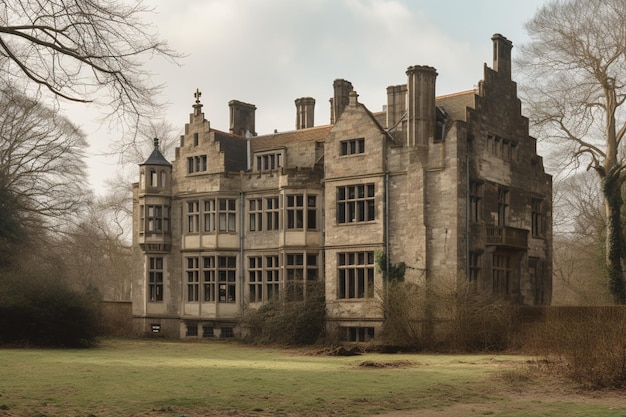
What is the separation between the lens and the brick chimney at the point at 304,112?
42156 mm

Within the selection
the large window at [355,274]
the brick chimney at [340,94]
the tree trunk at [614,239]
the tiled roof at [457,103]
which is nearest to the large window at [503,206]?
the tiled roof at [457,103]

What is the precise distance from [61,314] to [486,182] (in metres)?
16.1

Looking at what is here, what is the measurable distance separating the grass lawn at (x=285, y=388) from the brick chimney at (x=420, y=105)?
9503 millimetres

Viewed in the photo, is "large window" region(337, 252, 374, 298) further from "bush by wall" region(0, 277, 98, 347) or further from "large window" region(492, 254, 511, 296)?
"bush by wall" region(0, 277, 98, 347)

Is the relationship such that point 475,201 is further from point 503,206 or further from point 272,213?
point 272,213

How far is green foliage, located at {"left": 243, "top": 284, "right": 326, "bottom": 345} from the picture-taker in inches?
1271

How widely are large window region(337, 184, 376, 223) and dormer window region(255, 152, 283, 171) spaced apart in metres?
4.09

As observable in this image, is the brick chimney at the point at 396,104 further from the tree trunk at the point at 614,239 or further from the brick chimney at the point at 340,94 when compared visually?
the tree trunk at the point at 614,239

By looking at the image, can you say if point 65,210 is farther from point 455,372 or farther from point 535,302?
point 455,372

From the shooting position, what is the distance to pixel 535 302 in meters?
35.6

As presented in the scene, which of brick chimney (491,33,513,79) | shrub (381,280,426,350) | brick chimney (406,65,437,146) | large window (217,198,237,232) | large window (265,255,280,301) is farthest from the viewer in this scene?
large window (217,198,237,232)

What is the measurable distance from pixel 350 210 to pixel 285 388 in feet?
56.5

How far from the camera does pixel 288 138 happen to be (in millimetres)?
38750

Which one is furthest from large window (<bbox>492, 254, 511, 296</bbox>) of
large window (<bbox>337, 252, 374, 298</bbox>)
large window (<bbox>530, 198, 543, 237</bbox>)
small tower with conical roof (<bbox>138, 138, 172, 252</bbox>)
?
small tower with conical roof (<bbox>138, 138, 172, 252</bbox>)
